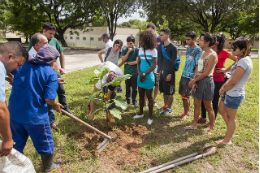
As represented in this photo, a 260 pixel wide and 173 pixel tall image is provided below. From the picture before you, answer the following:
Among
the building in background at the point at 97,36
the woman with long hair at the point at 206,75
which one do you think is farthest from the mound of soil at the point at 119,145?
the building in background at the point at 97,36

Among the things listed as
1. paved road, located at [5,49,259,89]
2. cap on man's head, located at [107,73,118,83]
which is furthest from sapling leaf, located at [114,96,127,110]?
paved road, located at [5,49,259,89]

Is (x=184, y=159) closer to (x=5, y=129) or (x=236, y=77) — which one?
(x=236, y=77)

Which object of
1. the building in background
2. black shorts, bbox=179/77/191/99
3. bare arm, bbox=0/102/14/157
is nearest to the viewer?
bare arm, bbox=0/102/14/157

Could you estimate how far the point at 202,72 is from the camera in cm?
337

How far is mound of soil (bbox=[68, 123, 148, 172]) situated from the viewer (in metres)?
2.76

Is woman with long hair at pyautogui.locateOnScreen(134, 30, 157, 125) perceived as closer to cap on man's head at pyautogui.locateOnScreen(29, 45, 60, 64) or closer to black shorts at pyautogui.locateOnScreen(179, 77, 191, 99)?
black shorts at pyautogui.locateOnScreen(179, 77, 191, 99)

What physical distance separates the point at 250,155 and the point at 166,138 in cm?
137

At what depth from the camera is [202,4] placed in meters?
21.2

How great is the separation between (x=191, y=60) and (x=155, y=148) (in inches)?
75.0

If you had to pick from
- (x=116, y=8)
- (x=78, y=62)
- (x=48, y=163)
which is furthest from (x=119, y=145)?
(x=116, y=8)

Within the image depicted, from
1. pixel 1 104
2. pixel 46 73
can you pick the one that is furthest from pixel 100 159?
pixel 1 104

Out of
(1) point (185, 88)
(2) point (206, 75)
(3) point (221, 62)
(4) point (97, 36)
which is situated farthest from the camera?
(4) point (97, 36)

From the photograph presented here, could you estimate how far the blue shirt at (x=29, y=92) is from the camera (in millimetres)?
2027

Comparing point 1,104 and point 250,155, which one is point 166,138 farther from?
point 1,104
